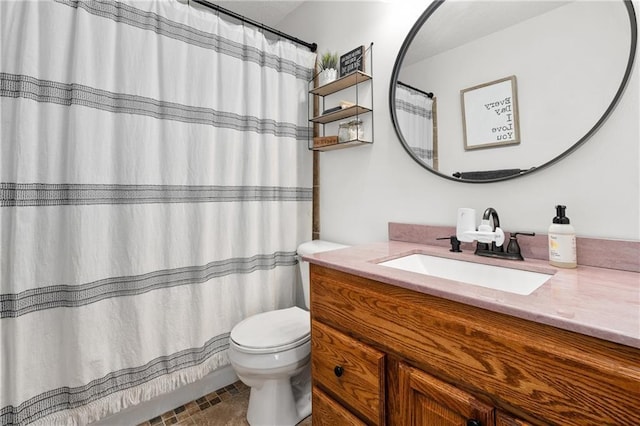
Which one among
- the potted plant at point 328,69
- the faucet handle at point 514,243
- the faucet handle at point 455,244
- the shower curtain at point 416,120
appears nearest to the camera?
the faucet handle at point 514,243

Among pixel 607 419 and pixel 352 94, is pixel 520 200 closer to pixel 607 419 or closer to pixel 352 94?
pixel 607 419

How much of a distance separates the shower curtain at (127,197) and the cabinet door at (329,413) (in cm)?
70

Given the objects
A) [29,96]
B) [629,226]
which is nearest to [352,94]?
[629,226]

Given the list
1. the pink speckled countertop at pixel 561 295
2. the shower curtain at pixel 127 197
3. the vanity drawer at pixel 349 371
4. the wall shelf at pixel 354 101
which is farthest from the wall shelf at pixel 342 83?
the vanity drawer at pixel 349 371

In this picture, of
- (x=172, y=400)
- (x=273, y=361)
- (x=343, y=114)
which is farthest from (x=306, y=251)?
(x=172, y=400)

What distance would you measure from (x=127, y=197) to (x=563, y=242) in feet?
5.39

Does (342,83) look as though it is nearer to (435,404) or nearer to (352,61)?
(352,61)

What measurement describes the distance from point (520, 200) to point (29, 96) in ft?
6.04

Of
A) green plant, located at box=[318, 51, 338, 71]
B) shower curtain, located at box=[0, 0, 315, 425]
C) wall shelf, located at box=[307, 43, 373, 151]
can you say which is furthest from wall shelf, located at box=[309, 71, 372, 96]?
shower curtain, located at box=[0, 0, 315, 425]

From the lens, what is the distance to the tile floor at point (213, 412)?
139 cm

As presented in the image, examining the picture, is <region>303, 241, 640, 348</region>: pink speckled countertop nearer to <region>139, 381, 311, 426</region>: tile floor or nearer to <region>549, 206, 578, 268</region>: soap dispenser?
<region>549, 206, 578, 268</region>: soap dispenser

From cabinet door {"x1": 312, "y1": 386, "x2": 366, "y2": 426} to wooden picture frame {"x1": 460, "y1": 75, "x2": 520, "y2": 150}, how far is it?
3.62ft

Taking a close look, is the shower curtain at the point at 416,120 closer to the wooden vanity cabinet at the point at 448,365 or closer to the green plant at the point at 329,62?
the green plant at the point at 329,62

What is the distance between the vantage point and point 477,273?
3.32 feet
